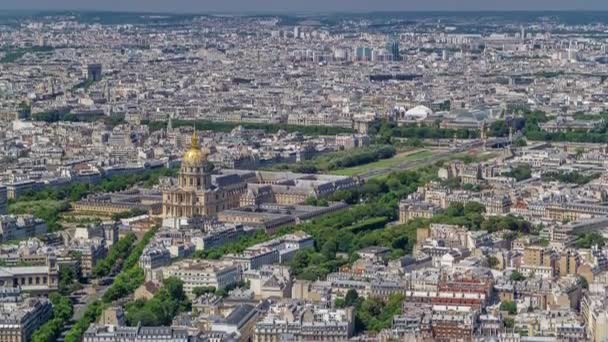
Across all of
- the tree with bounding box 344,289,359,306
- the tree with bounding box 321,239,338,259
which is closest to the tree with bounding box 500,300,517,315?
the tree with bounding box 344,289,359,306

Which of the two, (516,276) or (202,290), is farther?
(516,276)

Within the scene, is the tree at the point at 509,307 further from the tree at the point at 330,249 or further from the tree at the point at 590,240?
the tree at the point at 590,240

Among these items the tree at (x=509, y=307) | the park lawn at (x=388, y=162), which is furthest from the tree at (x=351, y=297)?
the park lawn at (x=388, y=162)

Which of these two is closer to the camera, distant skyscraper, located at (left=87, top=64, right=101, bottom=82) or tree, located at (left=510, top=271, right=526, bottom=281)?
tree, located at (left=510, top=271, right=526, bottom=281)

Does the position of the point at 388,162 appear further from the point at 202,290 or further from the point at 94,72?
the point at 94,72

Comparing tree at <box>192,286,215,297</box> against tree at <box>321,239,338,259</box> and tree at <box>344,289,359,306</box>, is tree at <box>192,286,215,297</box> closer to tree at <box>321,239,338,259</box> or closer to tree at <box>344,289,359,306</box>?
tree at <box>344,289,359,306</box>

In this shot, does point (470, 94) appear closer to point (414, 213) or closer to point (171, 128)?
point (171, 128)

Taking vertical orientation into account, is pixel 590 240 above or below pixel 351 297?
below

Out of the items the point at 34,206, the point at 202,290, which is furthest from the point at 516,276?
the point at 34,206
